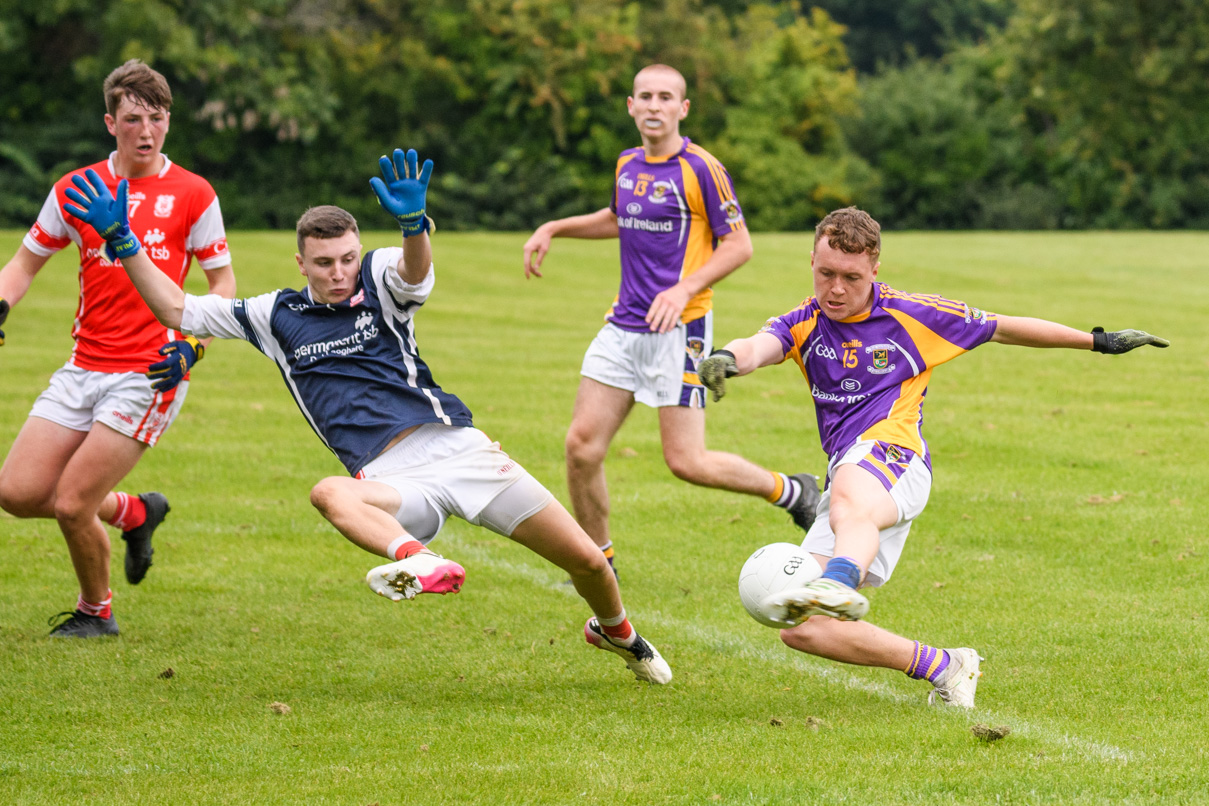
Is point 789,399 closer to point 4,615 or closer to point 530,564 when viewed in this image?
point 530,564

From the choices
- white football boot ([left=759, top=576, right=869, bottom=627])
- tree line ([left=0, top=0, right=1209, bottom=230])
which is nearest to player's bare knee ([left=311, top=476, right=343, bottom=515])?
white football boot ([left=759, top=576, right=869, bottom=627])

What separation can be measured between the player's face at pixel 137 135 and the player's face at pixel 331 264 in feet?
4.14

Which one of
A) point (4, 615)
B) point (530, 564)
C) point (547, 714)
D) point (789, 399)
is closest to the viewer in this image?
point (547, 714)

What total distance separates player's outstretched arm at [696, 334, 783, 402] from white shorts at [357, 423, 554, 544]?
91 cm

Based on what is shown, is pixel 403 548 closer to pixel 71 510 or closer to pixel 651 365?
pixel 71 510

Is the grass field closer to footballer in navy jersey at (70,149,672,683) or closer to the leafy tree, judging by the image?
footballer in navy jersey at (70,149,672,683)

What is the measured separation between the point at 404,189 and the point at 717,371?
1398 mm

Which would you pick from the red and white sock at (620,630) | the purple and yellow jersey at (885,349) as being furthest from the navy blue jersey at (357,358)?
the purple and yellow jersey at (885,349)

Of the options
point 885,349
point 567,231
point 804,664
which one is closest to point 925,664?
point 804,664

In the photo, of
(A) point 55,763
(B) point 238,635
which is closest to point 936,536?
(B) point 238,635

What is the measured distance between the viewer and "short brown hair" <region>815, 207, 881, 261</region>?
522 centimetres

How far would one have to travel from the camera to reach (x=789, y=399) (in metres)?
13.7

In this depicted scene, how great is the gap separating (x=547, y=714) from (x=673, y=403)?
97.0 inches

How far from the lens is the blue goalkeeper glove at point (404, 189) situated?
512 centimetres
